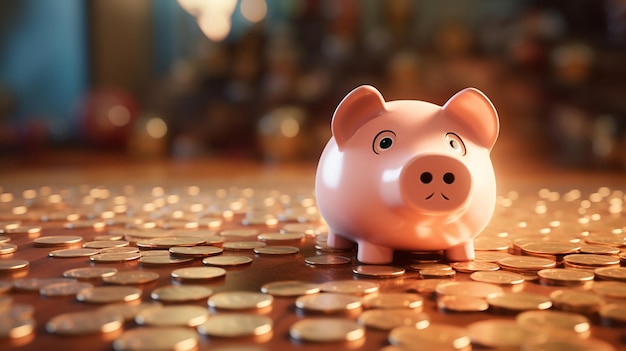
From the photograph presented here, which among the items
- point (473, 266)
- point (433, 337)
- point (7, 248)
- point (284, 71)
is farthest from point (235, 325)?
point (284, 71)

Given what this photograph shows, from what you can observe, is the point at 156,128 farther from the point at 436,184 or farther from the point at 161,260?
the point at 436,184

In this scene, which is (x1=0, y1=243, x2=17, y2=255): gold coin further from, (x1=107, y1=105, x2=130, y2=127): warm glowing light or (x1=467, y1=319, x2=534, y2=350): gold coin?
(x1=107, y1=105, x2=130, y2=127): warm glowing light

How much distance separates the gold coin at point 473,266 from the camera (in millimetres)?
803

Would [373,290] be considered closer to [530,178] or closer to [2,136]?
[530,178]

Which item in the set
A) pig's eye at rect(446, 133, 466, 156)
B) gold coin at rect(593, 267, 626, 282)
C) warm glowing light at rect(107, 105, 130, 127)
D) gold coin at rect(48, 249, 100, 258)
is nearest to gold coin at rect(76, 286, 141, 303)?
gold coin at rect(48, 249, 100, 258)

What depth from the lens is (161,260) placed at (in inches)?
32.8

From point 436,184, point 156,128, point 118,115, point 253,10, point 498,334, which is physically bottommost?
point 498,334

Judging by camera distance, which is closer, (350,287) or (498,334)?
(498,334)

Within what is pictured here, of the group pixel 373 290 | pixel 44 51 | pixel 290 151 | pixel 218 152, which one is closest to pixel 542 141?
pixel 290 151

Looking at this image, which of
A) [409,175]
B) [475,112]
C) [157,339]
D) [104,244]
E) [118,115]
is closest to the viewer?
[157,339]

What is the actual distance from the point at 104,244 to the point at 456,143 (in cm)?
54

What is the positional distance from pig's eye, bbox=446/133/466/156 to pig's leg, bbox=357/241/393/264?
0.16m

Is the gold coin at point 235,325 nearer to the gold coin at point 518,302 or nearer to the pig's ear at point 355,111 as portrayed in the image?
the gold coin at point 518,302

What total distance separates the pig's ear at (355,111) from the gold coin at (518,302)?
31 cm
